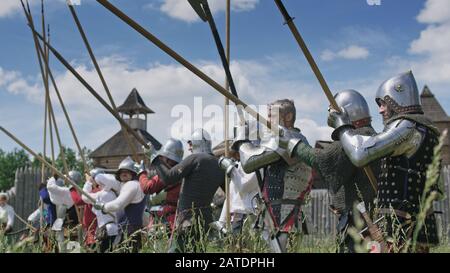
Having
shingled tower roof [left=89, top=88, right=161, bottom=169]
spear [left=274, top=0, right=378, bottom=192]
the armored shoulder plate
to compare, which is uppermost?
shingled tower roof [left=89, top=88, right=161, bottom=169]

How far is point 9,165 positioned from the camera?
167ft

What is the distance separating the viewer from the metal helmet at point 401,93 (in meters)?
3.52

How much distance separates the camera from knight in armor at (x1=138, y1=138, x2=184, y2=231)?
17.8ft

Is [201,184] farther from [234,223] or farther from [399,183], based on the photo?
[399,183]

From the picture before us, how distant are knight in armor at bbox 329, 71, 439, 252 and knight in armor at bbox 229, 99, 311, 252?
2.19 feet

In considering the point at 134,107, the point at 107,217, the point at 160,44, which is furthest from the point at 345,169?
the point at 134,107

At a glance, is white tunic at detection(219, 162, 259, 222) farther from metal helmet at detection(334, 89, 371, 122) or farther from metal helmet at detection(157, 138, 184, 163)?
metal helmet at detection(334, 89, 371, 122)

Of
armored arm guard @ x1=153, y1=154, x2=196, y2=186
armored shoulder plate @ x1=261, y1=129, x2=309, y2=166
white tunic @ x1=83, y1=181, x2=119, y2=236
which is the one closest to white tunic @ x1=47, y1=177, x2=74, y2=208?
white tunic @ x1=83, y1=181, x2=119, y2=236

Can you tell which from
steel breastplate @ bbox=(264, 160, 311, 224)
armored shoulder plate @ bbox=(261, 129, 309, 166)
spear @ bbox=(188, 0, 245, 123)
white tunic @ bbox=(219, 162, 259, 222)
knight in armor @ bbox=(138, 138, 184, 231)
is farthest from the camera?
white tunic @ bbox=(219, 162, 259, 222)

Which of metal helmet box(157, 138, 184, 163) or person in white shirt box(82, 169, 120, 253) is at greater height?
metal helmet box(157, 138, 184, 163)

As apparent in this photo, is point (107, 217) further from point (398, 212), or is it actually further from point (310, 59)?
point (398, 212)

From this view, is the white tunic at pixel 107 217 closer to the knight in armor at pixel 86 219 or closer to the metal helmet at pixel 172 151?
the knight in armor at pixel 86 219

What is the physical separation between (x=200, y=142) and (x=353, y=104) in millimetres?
2201
